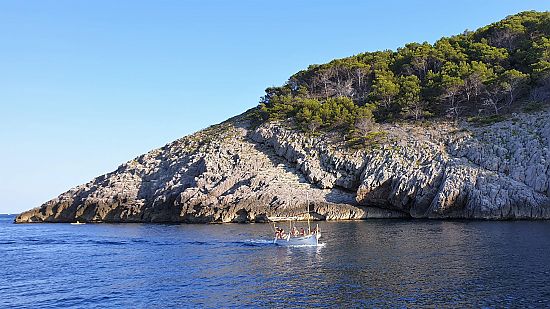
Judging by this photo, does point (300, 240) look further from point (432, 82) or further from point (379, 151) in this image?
point (432, 82)

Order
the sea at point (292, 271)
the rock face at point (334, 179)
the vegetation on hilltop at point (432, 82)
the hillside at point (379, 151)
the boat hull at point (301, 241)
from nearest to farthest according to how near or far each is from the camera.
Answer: the sea at point (292, 271), the boat hull at point (301, 241), the rock face at point (334, 179), the hillside at point (379, 151), the vegetation on hilltop at point (432, 82)

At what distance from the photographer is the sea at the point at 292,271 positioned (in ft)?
103

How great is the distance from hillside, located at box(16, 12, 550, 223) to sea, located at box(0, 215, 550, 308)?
58.0 feet

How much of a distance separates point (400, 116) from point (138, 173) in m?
64.0

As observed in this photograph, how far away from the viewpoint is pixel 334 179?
311 feet

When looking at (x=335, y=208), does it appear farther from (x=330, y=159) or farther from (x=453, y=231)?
(x=453, y=231)

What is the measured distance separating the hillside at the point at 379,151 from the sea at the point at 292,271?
58.0 feet

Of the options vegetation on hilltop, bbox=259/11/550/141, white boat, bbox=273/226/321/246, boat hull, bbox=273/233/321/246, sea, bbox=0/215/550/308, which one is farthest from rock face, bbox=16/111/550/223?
boat hull, bbox=273/233/321/246

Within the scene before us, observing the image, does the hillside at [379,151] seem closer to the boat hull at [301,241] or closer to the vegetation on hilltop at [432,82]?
the vegetation on hilltop at [432,82]

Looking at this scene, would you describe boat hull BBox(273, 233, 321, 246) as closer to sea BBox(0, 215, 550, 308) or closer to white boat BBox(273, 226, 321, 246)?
white boat BBox(273, 226, 321, 246)

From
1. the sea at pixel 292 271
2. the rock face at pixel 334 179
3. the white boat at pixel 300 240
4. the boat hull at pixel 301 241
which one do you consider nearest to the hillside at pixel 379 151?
the rock face at pixel 334 179

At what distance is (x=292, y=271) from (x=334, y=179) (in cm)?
5465

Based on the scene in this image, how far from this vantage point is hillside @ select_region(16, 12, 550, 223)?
82.9 metres

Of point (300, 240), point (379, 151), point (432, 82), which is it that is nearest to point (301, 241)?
point (300, 240)
